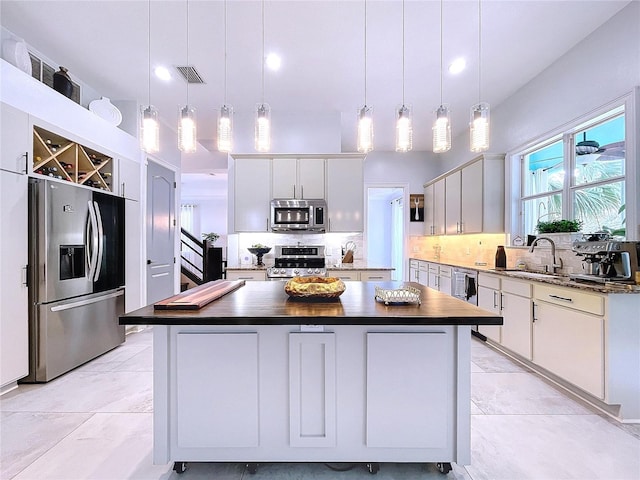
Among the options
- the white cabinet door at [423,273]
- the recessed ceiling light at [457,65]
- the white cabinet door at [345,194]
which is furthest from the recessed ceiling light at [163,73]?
the white cabinet door at [423,273]

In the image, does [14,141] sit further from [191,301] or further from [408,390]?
[408,390]

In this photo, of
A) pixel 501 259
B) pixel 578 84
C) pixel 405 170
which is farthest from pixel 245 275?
pixel 578 84

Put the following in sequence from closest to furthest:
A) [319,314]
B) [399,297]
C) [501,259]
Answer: [319,314]
[399,297]
[501,259]

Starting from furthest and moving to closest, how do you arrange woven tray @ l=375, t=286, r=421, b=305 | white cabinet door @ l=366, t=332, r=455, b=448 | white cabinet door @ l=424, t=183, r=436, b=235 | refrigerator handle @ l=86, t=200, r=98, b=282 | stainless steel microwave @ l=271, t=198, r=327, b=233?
white cabinet door @ l=424, t=183, r=436, b=235
stainless steel microwave @ l=271, t=198, r=327, b=233
refrigerator handle @ l=86, t=200, r=98, b=282
woven tray @ l=375, t=286, r=421, b=305
white cabinet door @ l=366, t=332, r=455, b=448

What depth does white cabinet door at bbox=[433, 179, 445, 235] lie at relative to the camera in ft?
18.3

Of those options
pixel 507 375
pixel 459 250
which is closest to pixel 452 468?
pixel 507 375

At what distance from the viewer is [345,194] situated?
4.69 m

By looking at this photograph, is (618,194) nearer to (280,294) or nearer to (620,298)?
(620,298)

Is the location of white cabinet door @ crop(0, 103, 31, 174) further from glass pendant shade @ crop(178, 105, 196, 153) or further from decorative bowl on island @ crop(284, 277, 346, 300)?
decorative bowl on island @ crop(284, 277, 346, 300)

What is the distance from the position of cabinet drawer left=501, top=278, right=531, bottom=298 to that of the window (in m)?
0.81

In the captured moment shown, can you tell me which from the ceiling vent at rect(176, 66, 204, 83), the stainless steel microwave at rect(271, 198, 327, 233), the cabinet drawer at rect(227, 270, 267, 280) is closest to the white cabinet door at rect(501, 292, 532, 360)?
the stainless steel microwave at rect(271, 198, 327, 233)

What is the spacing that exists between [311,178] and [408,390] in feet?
11.3

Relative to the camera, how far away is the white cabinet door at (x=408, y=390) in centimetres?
167

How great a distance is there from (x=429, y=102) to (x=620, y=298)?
3.18 meters
